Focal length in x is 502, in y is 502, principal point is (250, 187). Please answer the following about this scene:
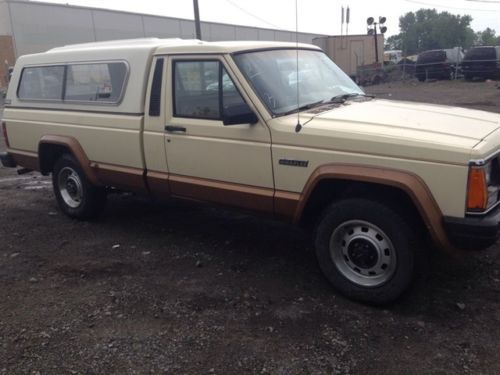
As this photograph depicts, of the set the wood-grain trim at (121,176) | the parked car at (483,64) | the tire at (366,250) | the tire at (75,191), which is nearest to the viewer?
the tire at (366,250)

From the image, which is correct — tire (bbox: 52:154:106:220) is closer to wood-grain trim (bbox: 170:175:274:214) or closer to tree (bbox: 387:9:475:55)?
wood-grain trim (bbox: 170:175:274:214)

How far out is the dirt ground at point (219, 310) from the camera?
3.20m

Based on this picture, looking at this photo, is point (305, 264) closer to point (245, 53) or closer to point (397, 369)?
point (397, 369)

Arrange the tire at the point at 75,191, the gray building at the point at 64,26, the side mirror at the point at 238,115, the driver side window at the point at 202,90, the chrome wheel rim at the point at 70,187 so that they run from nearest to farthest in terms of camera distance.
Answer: the side mirror at the point at 238,115 → the driver side window at the point at 202,90 → the tire at the point at 75,191 → the chrome wheel rim at the point at 70,187 → the gray building at the point at 64,26

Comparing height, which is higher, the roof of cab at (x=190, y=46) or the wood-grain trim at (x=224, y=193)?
the roof of cab at (x=190, y=46)

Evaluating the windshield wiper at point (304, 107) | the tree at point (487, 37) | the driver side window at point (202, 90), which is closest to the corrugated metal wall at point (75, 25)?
the driver side window at point (202, 90)

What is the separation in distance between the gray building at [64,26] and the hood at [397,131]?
100 ft

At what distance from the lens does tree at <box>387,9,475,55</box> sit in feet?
267

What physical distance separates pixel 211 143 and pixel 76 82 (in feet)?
7.27

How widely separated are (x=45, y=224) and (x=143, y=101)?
7.26 feet

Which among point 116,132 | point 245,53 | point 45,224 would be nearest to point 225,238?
point 116,132

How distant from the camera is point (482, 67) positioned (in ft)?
80.5

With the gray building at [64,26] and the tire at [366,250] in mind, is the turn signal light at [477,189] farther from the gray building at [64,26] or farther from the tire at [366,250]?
the gray building at [64,26]

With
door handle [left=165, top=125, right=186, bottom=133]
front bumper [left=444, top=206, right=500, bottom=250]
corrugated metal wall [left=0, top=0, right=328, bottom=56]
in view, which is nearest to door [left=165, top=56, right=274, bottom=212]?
door handle [left=165, top=125, right=186, bottom=133]
